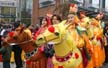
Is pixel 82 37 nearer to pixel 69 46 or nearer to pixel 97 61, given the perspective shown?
pixel 69 46

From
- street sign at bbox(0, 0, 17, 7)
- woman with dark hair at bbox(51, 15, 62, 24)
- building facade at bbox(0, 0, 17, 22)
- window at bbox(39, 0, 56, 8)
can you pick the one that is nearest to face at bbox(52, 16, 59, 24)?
woman with dark hair at bbox(51, 15, 62, 24)

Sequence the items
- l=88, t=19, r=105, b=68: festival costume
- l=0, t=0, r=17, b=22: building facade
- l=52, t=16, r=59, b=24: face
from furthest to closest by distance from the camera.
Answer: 1. l=0, t=0, r=17, b=22: building facade
2. l=88, t=19, r=105, b=68: festival costume
3. l=52, t=16, r=59, b=24: face

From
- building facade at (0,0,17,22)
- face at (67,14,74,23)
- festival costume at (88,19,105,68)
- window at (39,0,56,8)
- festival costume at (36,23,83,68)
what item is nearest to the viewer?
festival costume at (36,23,83,68)

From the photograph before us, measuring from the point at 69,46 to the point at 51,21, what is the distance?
1643 millimetres

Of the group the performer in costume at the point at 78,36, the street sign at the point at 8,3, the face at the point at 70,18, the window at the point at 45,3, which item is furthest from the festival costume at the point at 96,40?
the street sign at the point at 8,3

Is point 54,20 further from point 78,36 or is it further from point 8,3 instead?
point 8,3

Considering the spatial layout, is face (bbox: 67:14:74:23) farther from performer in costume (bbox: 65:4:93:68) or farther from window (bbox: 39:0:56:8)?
window (bbox: 39:0:56:8)

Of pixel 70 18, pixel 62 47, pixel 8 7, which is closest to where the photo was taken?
pixel 62 47

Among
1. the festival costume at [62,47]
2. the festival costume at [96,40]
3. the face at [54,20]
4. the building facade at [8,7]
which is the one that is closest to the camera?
the festival costume at [62,47]

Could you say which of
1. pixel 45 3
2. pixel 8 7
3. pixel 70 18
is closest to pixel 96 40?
pixel 70 18

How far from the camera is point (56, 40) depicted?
19.6 feet

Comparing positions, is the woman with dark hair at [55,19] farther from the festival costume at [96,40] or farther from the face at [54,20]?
the festival costume at [96,40]

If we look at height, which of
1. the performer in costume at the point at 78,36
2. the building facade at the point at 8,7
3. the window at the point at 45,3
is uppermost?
the performer in costume at the point at 78,36

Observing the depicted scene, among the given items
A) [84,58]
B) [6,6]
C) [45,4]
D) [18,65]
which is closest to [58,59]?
[84,58]
